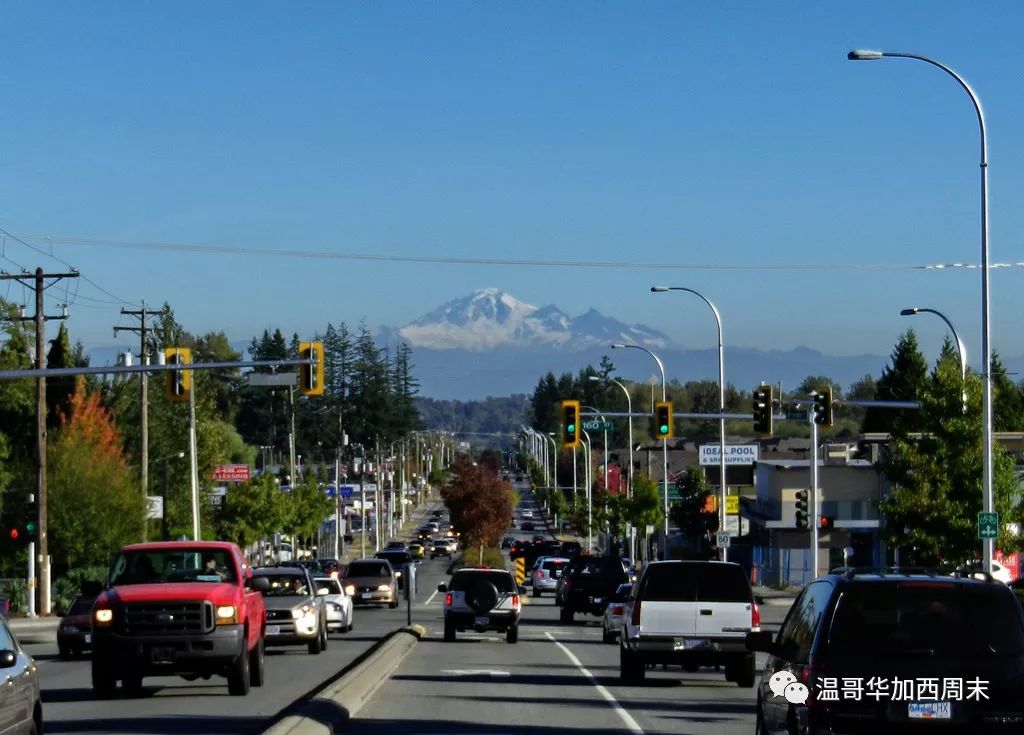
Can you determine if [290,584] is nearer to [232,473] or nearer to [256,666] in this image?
[256,666]

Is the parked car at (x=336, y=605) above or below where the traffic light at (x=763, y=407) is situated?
below

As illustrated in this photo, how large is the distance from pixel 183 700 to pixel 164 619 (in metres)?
1.34

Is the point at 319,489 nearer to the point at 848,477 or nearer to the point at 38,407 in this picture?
the point at 848,477

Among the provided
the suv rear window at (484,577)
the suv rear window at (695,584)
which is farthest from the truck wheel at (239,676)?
the suv rear window at (484,577)

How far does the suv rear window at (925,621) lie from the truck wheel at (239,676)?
40.4 feet

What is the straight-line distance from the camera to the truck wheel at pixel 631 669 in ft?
81.6

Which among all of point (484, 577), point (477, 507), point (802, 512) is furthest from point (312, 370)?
point (477, 507)

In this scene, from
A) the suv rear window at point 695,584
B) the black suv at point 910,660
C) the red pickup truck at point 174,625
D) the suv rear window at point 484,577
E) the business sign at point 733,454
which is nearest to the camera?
the black suv at point 910,660

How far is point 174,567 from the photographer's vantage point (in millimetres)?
23484

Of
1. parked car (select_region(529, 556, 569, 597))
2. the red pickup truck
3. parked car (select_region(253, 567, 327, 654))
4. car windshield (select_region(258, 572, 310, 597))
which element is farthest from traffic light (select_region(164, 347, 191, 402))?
parked car (select_region(529, 556, 569, 597))

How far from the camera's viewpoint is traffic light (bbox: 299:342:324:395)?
37.7 m

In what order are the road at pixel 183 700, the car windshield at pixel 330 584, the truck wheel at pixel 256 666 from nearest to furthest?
the road at pixel 183 700 → the truck wheel at pixel 256 666 → the car windshield at pixel 330 584

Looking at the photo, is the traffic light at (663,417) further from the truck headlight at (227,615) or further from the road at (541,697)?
the truck headlight at (227,615)

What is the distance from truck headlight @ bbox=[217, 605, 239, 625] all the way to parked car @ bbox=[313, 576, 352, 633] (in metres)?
18.9
